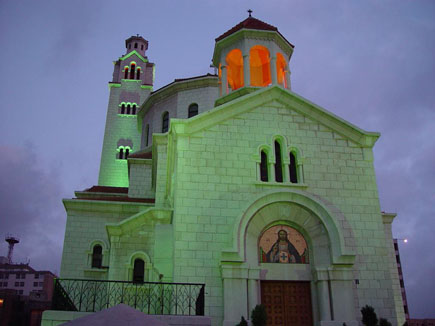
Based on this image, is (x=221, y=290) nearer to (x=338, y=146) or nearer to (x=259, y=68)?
(x=338, y=146)

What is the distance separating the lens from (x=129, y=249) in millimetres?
16703

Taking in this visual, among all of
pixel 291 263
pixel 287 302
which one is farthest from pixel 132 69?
pixel 287 302

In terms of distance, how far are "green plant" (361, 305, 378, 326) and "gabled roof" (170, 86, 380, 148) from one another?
645 cm

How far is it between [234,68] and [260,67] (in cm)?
153

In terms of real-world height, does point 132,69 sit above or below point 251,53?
above

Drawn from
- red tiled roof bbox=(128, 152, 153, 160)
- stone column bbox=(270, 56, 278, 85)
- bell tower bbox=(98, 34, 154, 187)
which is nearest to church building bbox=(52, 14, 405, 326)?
stone column bbox=(270, 56, 278, 85)

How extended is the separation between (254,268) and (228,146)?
466 centimetres

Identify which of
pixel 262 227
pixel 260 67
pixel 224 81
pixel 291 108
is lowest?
pixel 262 227

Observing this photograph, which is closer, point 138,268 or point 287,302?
point 287,302

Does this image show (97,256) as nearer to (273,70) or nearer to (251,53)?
(273,70)

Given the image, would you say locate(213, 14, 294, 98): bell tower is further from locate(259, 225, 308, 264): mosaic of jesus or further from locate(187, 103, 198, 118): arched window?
locate(259, 225, 308, 264): mosaic of jesus

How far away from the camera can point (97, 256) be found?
22734mm

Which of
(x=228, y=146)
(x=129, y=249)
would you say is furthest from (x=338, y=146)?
(x=129, y=249)

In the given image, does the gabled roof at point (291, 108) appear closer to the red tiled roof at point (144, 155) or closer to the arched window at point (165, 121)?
the red tiled roof at point (144, 155)
